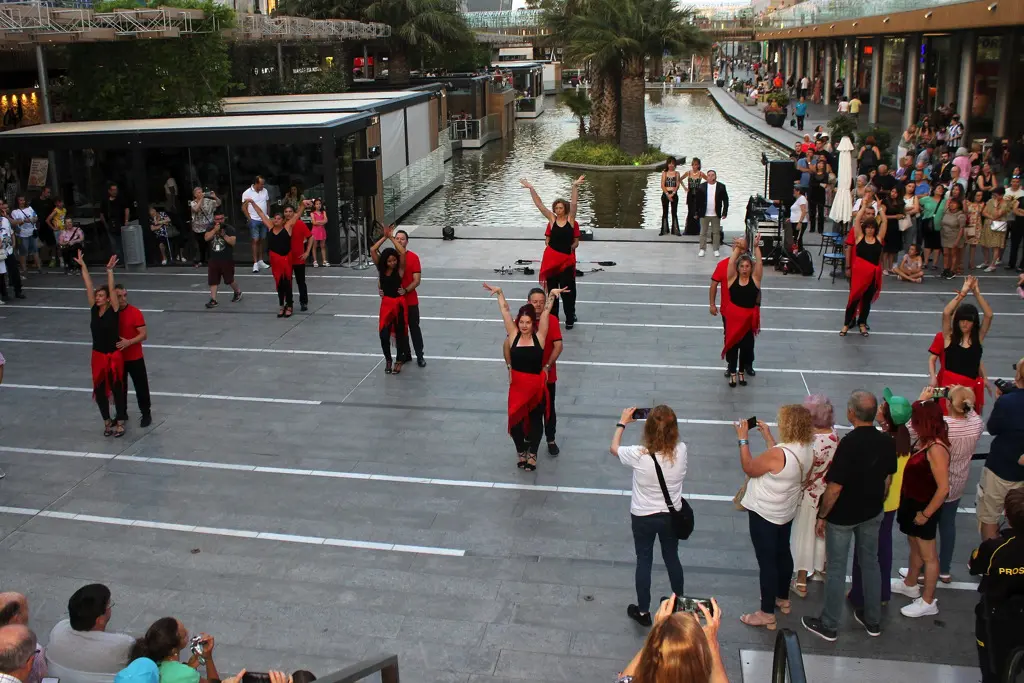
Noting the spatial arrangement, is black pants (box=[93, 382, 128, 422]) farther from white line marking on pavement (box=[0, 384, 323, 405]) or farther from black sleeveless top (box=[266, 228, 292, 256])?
black sleeveless top (box=[266, 228, 292, 256])

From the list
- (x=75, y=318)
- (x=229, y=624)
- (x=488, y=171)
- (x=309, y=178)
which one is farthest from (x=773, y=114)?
(x=229, y=624)

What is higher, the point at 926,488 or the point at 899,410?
the point at 899,410

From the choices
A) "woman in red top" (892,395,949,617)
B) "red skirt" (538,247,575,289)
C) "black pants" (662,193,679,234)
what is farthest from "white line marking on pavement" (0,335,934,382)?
"black pants" (662,193,679,234)

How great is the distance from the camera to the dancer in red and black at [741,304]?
424 inches

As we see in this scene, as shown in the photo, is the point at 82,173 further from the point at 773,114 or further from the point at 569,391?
the point at 773,114

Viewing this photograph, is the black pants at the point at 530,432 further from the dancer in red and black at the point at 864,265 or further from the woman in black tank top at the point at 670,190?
the woman in black tank top at the point at 670,190

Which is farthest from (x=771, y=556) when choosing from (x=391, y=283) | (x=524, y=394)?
(x=391, y=283)

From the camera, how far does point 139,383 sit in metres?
10.4

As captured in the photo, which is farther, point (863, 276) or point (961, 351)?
point (863, 276)

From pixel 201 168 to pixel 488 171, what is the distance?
52.0 ft

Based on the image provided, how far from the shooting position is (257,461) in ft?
31.8

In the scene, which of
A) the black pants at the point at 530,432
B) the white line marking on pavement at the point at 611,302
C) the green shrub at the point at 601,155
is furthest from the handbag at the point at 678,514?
the green shrub at the point at 601,155

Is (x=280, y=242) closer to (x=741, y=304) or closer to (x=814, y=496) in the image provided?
(x=741, y=304)

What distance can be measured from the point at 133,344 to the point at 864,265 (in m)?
8.42
